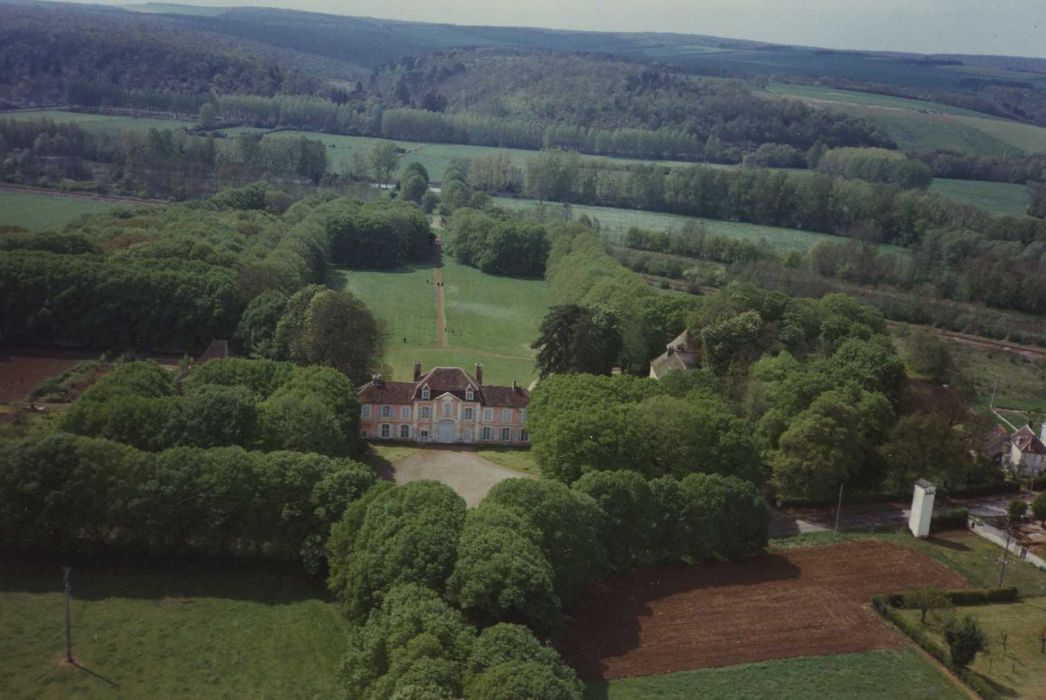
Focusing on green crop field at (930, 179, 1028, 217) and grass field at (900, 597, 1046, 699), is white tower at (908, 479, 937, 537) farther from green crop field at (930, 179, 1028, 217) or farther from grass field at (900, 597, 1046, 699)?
green crop field at (930, 179, 1028, 217)

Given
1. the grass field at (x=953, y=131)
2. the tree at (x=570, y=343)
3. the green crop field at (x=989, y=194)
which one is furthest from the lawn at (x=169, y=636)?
the grass field at (x=953, y=131)

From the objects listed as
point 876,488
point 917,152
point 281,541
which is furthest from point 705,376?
point 917,152

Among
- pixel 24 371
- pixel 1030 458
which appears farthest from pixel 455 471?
pixel 1030 458

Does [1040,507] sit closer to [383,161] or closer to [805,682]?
[805,682]

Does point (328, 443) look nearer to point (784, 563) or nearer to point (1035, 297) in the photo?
point (784, 563)

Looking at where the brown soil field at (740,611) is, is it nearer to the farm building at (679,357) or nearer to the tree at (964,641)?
the tree at (964,641)
